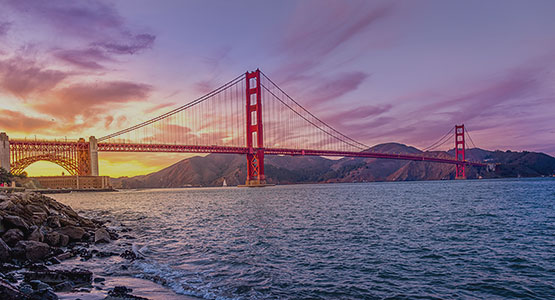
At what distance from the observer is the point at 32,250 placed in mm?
→ 9969

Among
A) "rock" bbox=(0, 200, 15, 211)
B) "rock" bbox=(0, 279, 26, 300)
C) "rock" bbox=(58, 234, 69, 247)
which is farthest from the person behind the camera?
"rock" bbox=(0, 200, 15, 211)

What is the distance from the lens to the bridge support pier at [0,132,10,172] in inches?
3086

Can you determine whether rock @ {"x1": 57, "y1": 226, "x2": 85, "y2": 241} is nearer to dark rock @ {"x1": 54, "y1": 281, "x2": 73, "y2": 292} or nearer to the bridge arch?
dark rock @ {"x1": 54, "y1": 281, "x2": 73, "y2": 292}

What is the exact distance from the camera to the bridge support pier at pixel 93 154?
276 ft

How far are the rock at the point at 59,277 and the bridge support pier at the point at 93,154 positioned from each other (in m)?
84.1

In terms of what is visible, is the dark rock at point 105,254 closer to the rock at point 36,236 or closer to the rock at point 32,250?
the rock at point 32,250

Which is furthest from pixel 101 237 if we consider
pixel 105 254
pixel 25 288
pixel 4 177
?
pixel 4 177

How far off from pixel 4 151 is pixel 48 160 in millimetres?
10617

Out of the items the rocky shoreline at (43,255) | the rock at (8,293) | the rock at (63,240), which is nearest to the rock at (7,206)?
the rocky shoreline at (43,255)

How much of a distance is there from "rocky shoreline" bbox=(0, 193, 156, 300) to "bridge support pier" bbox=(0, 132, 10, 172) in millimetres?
77646

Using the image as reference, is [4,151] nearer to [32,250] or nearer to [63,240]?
[63,240]

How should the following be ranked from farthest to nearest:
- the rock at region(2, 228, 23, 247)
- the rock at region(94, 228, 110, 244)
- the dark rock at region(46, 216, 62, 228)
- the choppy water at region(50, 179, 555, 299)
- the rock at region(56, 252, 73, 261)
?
1. the dark rock at region(46, 216, 62, 228)
2. the rock at region(94, 228, 110, 244)
3. the rock at region(2, 228, 23, 247)
4. the rock at region(56, 252, 73, 261)
5. the choppy water at region(50, 179, 555, 299)

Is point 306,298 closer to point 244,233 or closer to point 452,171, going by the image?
point 244,233

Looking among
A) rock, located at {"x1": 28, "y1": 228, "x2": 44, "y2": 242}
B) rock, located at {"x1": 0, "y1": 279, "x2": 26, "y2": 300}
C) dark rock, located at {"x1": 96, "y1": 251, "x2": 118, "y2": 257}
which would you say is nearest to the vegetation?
rock, located at {"x1": 28, "y1": 228, "x2": 44, "y2": 242}
